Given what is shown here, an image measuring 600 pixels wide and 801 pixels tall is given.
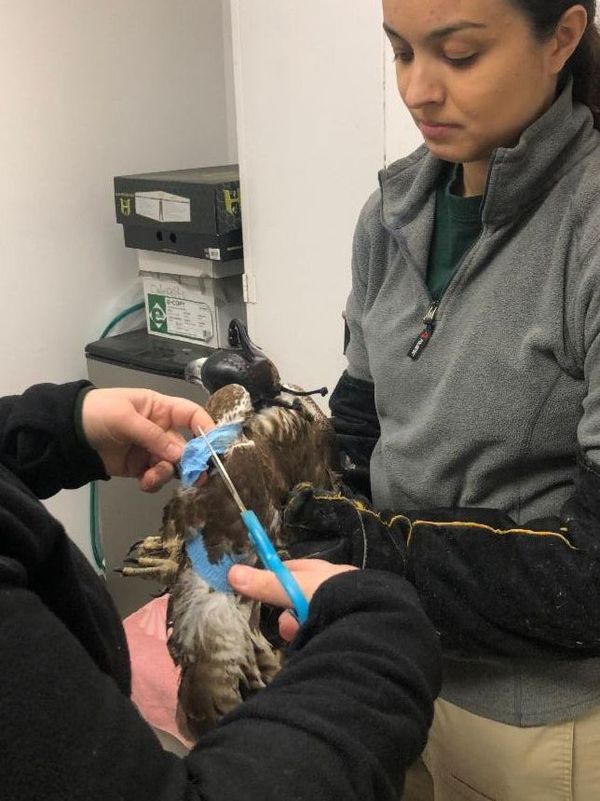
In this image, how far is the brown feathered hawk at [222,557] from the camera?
0.91 metres

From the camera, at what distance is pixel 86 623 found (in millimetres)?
579

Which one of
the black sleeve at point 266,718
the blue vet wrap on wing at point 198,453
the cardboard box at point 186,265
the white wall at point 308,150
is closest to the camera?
the black sleeve at point 266,718

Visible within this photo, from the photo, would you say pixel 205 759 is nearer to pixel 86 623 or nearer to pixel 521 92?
pixel 86 623

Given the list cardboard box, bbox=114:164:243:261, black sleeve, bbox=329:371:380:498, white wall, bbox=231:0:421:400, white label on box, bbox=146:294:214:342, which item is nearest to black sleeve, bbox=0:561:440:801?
black sleeve, bbox=329:371:380:498

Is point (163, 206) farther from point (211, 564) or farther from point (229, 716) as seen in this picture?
point (229, 716)

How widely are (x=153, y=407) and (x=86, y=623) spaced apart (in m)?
0.40

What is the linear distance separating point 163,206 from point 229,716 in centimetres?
161

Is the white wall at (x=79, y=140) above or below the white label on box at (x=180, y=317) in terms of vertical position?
above

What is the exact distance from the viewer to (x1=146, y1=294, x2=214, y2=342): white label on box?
2.04m

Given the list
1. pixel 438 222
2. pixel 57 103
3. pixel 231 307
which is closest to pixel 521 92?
pixel 438 222

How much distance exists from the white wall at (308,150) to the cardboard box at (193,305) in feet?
0.58

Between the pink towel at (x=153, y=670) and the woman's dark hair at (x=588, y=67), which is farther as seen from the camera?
the pink towel at (x=153, y=670)

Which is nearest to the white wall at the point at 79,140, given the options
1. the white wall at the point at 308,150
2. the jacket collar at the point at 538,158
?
the white wall at the point at 308,150

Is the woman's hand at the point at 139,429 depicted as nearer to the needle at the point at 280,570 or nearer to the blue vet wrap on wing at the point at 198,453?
the blue vet wrap on wing at the point at 198,453
